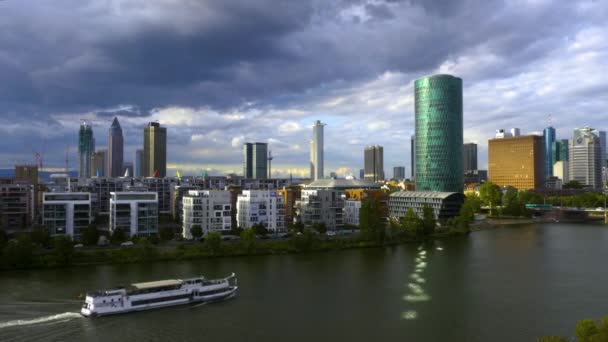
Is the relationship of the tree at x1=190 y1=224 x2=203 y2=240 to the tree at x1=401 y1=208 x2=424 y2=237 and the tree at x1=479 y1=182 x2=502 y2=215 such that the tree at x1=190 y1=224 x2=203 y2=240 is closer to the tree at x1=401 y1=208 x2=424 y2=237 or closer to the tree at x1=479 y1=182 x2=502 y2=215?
the tree at x1=401 y1=208 x2=424 y2=237

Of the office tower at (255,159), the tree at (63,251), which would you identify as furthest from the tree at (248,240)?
the office tower at (255,159)

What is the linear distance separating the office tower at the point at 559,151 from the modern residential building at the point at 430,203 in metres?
139

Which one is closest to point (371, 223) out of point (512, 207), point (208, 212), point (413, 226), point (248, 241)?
point (413, 226)

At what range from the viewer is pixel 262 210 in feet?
139

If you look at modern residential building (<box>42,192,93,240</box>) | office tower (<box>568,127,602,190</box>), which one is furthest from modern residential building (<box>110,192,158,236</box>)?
office tower (<box>568,127,602,190</box>)

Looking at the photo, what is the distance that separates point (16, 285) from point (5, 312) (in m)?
5.23

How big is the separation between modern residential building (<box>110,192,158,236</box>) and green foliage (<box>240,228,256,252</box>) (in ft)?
28.5

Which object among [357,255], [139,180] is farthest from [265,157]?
[357,255]

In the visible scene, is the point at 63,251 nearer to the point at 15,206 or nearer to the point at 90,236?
the point at 90,236

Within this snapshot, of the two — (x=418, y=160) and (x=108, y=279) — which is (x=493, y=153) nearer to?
(x=418, y=160)

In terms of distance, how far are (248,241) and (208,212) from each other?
7847 mm

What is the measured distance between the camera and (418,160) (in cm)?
8238

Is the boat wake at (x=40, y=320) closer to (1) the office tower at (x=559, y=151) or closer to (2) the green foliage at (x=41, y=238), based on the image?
(2) the green foliage at (x=41, y=238)

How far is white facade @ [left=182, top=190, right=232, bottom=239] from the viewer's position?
39.5 m
